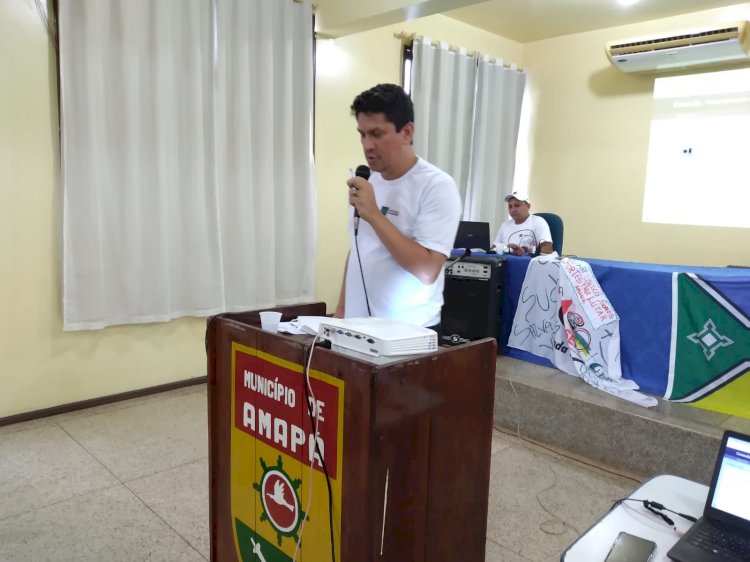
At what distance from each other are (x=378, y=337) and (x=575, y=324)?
243 centimetres

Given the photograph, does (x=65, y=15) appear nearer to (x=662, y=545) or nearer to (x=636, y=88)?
(x=662, y=545)

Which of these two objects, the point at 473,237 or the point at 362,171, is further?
the point at 473,237

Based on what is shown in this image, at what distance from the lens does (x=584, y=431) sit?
2.91m

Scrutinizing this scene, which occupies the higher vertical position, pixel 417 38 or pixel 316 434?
pixel 417 38

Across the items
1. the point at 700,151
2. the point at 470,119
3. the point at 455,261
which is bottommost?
the point at 455,261

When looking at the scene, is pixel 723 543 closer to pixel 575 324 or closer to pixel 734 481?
pixel 734 481

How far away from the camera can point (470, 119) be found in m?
5.36

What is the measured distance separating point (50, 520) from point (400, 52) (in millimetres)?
4210

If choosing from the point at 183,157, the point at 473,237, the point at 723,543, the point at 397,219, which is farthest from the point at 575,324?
the point at 183,157

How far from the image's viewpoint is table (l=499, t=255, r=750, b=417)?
273 cm

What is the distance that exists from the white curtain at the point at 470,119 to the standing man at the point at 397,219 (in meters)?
3.35

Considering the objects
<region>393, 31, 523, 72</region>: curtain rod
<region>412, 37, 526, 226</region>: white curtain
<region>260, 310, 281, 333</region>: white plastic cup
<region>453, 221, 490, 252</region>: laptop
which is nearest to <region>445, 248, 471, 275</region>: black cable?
<region>453, 221, 490, 252</region>: laptop

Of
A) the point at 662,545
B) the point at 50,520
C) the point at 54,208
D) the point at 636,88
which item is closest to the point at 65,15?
the point at 54,208

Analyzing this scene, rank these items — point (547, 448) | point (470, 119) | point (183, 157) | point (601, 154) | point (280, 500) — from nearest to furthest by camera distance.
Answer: point (280, 500) → point (547, 448) → point (183, 157) → point (470, 119) → point (601, 154)
